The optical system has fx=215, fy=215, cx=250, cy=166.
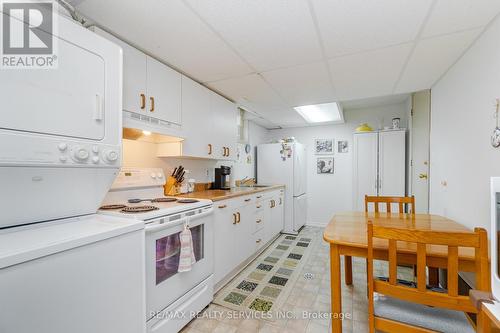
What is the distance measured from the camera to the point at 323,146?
15.0 feet

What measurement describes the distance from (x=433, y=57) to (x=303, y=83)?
1.14m

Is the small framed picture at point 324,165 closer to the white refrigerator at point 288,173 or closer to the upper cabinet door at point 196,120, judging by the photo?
the white refrigerator at point 288,173

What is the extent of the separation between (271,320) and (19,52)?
2.28m

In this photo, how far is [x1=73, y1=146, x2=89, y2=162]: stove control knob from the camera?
1.10 metres

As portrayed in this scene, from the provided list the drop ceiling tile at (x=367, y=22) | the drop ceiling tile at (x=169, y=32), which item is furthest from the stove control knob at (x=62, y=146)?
the drop ceiling tile at (x=367, y=22)

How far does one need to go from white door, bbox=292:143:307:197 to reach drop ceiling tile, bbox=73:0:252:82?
7.72 feet

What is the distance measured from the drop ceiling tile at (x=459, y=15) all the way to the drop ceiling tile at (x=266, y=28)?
72 cm

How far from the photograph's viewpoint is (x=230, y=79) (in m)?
2.34

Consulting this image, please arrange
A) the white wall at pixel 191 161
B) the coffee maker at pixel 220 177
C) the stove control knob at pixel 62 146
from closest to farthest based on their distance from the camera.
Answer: the stove control knob at pixel 62 146 < the white wall at pixel 191 161 < the coffee maker at pixel 220 177

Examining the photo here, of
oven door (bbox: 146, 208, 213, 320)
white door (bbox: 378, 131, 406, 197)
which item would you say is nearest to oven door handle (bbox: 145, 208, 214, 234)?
oven door (bbox: 146, 208, 213, 320)

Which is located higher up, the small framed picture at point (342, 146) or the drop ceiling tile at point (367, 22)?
the drop ceiling tile at point (367, 22)

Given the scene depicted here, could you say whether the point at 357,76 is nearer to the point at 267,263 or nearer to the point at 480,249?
the point at 480,249

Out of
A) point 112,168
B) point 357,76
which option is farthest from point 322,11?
point 112,168

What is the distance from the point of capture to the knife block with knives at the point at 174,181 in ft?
7.44
